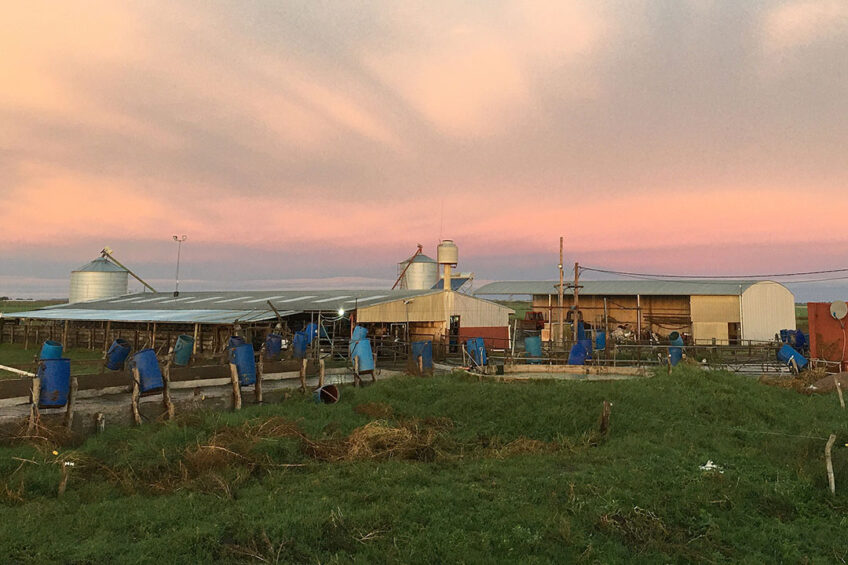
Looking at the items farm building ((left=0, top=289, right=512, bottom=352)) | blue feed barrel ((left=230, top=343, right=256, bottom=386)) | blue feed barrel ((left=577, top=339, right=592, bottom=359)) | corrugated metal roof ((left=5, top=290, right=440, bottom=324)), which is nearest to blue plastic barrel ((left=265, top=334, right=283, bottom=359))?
farm building ((left=0, top=289, right=512, bottom=352))

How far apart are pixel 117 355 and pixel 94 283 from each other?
41.7m

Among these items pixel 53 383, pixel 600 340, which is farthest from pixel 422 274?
pixel 53 383

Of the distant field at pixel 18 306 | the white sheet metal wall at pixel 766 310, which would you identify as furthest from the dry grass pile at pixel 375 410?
the distant field at pixel 18 306

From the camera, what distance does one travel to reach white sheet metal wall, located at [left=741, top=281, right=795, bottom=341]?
43125mm

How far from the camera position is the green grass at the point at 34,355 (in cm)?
2881

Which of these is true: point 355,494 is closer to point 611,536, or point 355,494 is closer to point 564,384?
point 611,536

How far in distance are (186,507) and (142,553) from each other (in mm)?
1905

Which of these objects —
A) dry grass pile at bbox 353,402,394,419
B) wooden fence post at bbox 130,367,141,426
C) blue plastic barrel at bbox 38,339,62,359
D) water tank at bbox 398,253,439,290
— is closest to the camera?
wooden fence post at bbox 130,367,141,426

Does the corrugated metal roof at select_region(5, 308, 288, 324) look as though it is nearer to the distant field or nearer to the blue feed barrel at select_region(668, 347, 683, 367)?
the blue feed barrel at select_region(668, 347, 683, 367)

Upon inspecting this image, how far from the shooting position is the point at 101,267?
59.3 m

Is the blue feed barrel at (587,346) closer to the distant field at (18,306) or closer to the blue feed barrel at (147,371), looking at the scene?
the blue feed barrel at (147,371)

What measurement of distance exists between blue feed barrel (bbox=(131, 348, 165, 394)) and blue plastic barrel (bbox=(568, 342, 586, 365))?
1941 cm

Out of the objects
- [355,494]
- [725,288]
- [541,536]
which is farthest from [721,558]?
[725,288]

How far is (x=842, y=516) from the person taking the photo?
1020 centimetres
